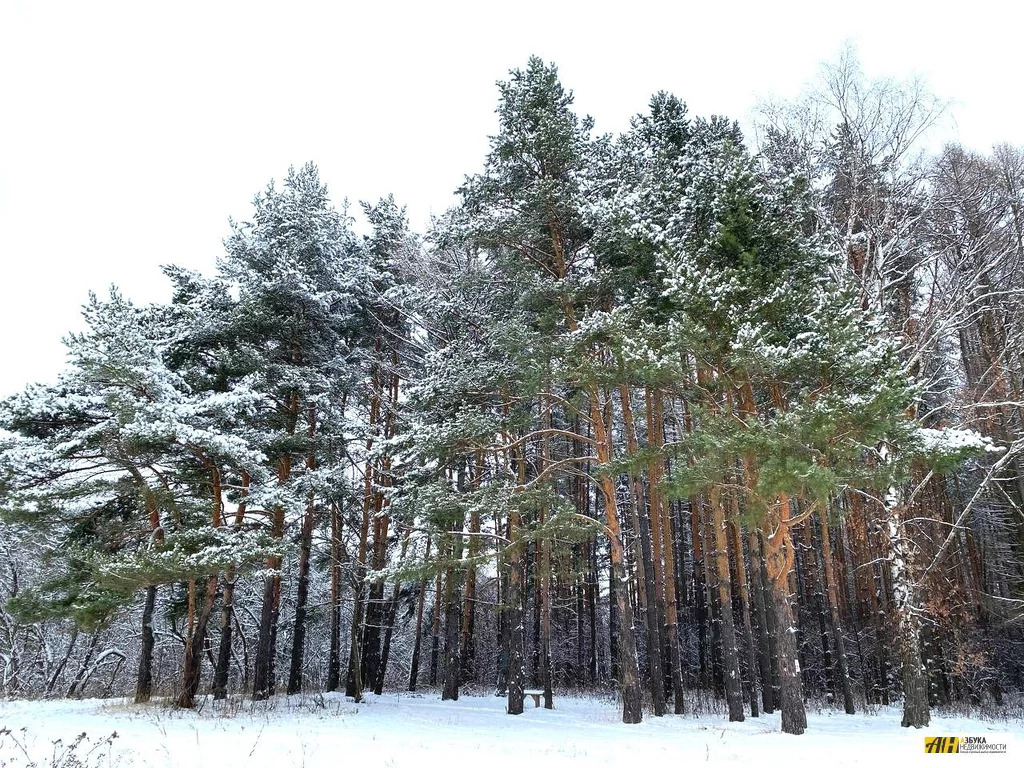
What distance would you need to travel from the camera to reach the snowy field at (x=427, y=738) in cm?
746

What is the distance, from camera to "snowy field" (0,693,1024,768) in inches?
294

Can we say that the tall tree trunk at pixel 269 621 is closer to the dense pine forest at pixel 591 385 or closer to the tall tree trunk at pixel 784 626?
the dense pine forest at pixel 591 385

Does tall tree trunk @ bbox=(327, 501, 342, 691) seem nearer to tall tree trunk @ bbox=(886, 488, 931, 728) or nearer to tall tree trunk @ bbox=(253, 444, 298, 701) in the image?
tall tree trunk @ bbox=(253, 444, 298, 701)

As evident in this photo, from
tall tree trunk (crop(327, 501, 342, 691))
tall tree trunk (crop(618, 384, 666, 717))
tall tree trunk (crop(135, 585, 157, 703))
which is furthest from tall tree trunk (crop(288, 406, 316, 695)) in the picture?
tall tree trunk (crop(618, 384, 666, 717))

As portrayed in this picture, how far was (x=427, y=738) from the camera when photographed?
990 centimetres

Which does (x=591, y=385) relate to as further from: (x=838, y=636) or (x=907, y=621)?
(x=838, y=636)

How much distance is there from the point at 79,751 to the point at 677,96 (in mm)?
17794

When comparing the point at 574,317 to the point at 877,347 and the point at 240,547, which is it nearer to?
the point at 877,347

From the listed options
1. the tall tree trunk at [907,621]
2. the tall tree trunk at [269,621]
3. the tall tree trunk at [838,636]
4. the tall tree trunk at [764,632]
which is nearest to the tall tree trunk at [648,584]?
the tall tree trunk at [764,632]

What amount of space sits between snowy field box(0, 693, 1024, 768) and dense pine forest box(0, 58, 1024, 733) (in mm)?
1203

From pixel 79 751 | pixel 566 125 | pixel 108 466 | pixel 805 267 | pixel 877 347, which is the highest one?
pixel 566 125

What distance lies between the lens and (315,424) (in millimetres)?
18719

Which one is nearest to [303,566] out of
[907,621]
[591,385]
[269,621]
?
[269,621]

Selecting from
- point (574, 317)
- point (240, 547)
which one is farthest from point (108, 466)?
point (574, 317)
